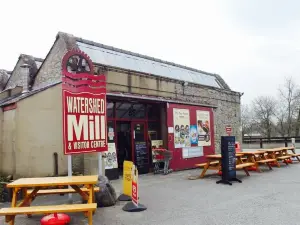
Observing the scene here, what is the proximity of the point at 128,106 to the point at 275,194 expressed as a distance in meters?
6.19

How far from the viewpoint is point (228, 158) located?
888 cm

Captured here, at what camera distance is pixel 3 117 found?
903 centimetres

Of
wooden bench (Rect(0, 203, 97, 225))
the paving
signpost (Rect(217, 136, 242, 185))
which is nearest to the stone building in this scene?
the paving

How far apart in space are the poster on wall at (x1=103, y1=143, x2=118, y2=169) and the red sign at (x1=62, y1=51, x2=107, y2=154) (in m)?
2.49

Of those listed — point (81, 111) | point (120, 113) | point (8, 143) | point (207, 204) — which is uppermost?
point (120, 113)

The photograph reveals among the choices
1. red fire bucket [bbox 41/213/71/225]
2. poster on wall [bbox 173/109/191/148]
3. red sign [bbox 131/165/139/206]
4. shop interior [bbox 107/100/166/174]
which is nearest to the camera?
red fire bucket [bbox 41/213/71/225]

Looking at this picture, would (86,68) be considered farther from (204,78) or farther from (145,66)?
(204,78)

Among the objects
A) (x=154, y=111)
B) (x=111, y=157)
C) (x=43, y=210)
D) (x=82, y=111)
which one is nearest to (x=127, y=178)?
(x=82, y=111)

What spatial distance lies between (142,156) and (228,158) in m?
3.81

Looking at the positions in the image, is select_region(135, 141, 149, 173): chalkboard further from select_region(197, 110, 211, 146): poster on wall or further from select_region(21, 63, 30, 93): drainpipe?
select_region(21, 63, 30, 93): drainpipe

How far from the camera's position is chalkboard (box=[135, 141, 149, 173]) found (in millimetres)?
11422

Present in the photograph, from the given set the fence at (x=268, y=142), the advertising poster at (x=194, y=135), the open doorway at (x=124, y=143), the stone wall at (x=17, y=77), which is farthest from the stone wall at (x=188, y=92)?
the fence at (x=268, y=142)

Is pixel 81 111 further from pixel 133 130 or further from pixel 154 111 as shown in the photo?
pixel 154 111

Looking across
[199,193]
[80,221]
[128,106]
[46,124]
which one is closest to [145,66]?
[128,106]
